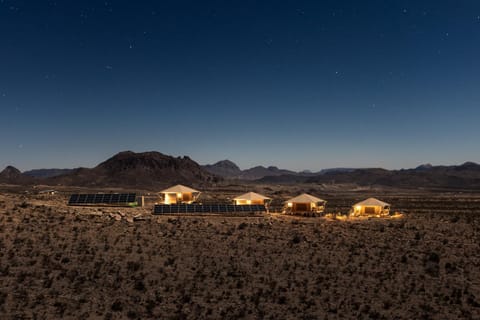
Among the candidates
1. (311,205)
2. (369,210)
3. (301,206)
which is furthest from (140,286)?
(369,210)

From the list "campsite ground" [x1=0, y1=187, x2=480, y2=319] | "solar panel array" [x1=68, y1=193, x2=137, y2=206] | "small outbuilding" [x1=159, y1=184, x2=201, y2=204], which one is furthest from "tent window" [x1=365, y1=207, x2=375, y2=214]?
"solar panel array" [x1=68, y1=193, x2=137, y2=206]

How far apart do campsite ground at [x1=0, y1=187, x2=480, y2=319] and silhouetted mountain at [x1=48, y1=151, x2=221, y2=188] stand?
11948 centimetres

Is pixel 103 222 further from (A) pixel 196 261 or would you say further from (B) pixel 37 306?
(B) pixel 37 306

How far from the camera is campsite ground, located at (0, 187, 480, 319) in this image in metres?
12.6

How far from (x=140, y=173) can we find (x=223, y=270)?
146 meters

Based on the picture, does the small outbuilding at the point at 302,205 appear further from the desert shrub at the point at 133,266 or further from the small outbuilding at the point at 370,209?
→ the desert shrub at the point at 133,266

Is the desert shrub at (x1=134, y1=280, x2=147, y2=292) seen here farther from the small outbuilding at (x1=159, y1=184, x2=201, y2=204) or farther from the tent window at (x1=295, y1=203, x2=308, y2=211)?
the small outbuilding at (x1=159, y1=184, x2=201, y2=204)

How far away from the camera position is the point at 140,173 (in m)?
156

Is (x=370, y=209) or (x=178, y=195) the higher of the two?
(x=178, y=195)

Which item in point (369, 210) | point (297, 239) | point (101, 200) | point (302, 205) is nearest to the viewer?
point (297, 239)

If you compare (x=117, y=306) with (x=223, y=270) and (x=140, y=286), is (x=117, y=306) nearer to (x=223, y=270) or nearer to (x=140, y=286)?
(x=140, y=286)

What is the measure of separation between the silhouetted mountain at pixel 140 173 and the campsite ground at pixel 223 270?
392 ft

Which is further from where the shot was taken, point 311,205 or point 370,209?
point 370,209

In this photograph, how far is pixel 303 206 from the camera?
37.4 metres
